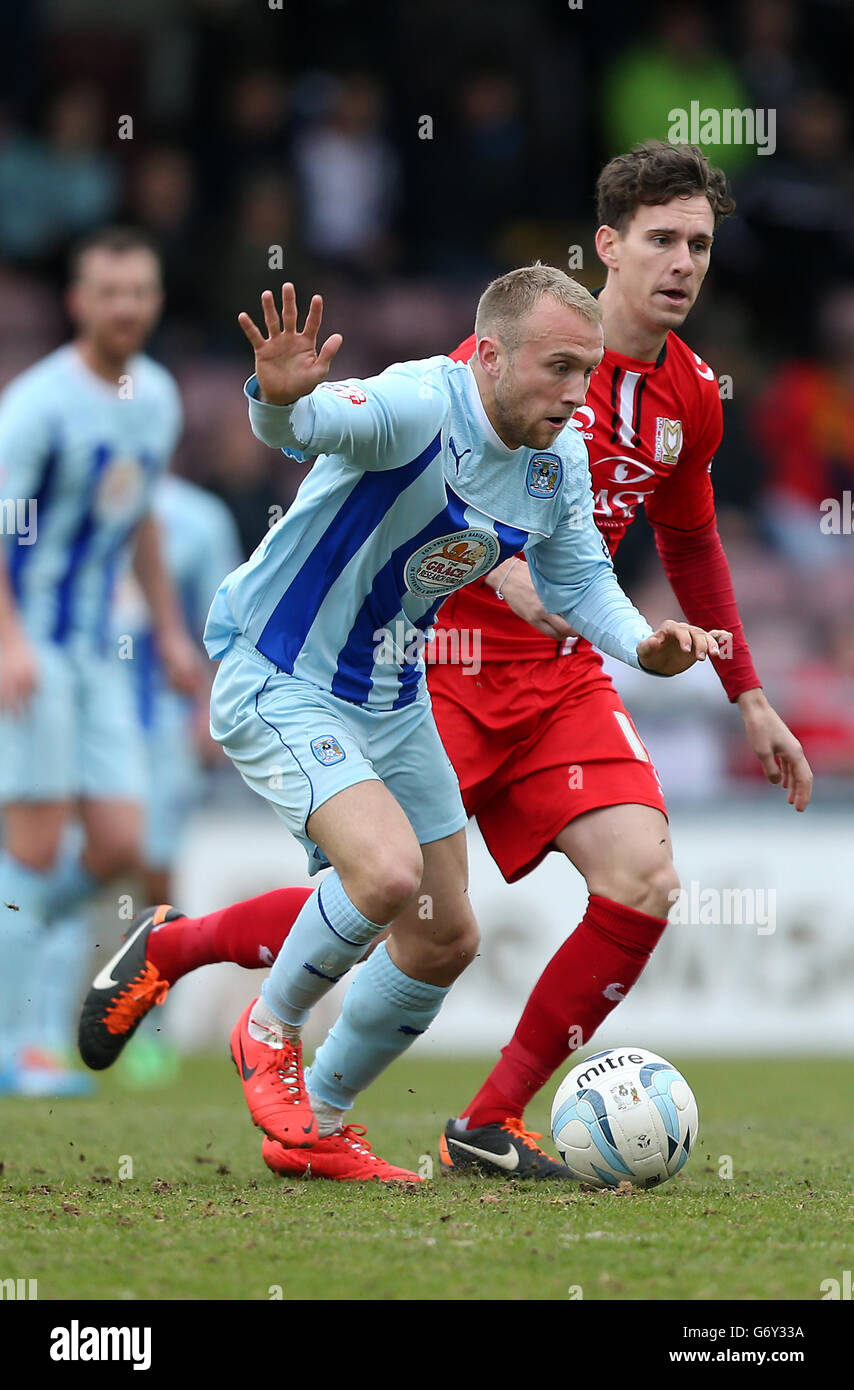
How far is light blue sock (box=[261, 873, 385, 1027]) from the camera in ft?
14.1

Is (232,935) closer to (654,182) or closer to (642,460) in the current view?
(642,460)

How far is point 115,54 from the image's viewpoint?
46.9 feet

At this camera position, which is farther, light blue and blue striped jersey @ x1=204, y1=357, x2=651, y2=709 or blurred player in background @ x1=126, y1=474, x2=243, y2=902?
blurred player in background @ x1=126, y1=474, x2=243, y2=902

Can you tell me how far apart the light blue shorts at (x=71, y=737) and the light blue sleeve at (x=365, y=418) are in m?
3.68

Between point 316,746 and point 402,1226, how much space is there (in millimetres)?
1152

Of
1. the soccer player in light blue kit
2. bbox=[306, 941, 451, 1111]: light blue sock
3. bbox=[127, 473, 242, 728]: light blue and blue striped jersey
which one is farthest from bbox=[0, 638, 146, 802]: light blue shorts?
the soccer player in light blue kit

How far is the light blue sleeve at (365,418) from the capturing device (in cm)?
387

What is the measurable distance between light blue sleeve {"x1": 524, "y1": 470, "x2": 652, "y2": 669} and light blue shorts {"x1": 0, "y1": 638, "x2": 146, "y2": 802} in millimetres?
3348

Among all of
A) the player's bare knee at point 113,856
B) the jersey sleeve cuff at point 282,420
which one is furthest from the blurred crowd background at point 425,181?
the jersey sleeve cuff at point 282,420

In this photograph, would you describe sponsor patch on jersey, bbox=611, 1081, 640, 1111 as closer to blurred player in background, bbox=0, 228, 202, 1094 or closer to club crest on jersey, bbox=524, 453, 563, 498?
club crest on jersey, bbox=524, 453, 563, 498

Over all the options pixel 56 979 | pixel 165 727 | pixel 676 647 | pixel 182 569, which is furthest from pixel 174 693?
pixel 676 647

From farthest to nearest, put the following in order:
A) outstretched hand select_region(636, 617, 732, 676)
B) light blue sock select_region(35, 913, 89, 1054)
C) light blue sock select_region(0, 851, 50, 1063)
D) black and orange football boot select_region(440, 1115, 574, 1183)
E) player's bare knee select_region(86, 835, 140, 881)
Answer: light blue sock select_region(35, 913, 89, 1054) → player's bare knee select_region(86, 835, 140, 881) → light blue sock select_region(0, 851, 50, 1063) → black and orange football boot select_region(440, 1115, 574, 1183) → outstretched hand select_region(636, 617, 732, 676)

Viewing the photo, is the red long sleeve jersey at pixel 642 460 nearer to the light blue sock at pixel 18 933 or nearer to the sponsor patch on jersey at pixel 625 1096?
the sponsor patch on jersey at pixel 625 1096

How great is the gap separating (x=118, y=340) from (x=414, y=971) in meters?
3.84
